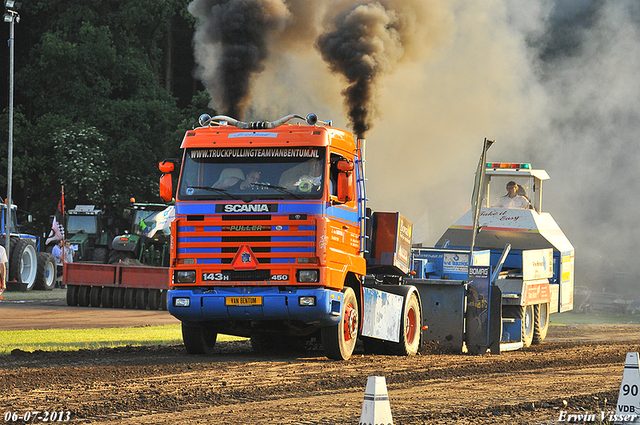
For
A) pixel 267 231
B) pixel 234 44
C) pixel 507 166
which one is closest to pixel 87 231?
pixel 234 44

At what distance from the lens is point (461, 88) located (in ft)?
96.0

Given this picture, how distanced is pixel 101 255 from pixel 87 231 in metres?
2.61

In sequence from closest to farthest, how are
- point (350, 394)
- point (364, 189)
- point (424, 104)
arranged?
point (350, 394) → point (364, 189) → point (424, 104)

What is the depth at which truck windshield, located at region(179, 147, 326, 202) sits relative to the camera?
38.3 ft

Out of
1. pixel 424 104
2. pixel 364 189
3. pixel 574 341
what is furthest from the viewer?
pixel 424 104

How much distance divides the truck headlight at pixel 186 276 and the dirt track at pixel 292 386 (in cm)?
103

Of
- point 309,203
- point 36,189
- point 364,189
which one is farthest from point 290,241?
point 36,189

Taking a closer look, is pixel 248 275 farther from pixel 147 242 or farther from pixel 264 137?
pixel 147 242

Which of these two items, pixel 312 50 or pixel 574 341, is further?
pixel 312 50

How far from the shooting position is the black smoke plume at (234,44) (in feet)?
59.9

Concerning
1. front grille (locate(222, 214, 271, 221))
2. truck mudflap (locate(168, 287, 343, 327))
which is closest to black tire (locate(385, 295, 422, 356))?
truck mudflap (locate(168, 287, 343, 327))

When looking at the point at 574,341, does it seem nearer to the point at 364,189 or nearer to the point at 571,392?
Result: the point at 364,189

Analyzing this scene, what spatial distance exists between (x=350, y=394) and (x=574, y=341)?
10.2 metres

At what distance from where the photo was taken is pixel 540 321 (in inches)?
698
